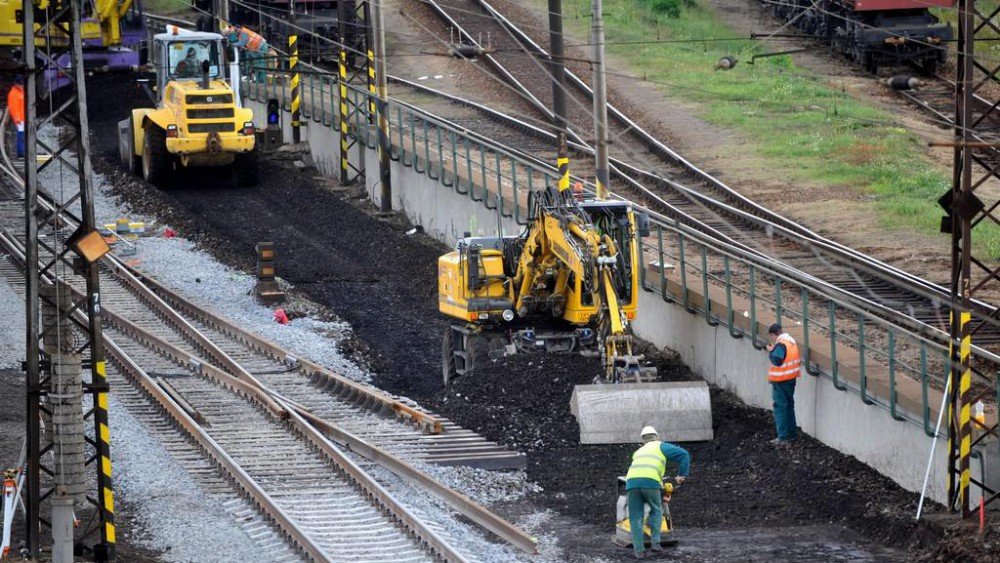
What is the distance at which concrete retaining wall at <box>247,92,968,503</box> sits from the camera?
1892 cm

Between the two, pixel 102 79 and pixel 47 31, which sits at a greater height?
pixel 47 31

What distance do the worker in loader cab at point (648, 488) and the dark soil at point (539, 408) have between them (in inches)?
17.3

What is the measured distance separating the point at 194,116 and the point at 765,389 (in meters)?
18.8

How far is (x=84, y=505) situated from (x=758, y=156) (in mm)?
21876

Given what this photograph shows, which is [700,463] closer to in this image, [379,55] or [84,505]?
[84,505]

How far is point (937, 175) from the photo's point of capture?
3503cm

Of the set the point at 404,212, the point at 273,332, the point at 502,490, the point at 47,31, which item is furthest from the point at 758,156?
the point at 47,31

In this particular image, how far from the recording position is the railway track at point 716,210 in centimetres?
2430

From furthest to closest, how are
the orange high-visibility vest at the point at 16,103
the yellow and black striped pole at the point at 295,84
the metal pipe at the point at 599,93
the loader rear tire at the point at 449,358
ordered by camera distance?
the orange high-visibility vest at the point at 16,103 < the yellow and black striped pole at the point at 295,84 < the metal pipe at the point at 599,93 < the loader rear tire at the point at 449,358

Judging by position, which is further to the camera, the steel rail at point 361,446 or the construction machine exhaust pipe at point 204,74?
the construction machine exhaust pipe at point 204,74

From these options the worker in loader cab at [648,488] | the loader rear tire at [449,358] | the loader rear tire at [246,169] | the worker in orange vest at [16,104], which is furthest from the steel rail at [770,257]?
the worker in orange vest at [16,104]

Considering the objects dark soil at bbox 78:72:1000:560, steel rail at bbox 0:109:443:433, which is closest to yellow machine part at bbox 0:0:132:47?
dark soil at bbox 78:72:1000:560

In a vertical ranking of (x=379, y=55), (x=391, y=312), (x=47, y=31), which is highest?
(x=47, y=31)

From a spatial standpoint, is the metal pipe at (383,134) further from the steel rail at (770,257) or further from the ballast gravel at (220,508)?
the ballast gravel at (220,508)
